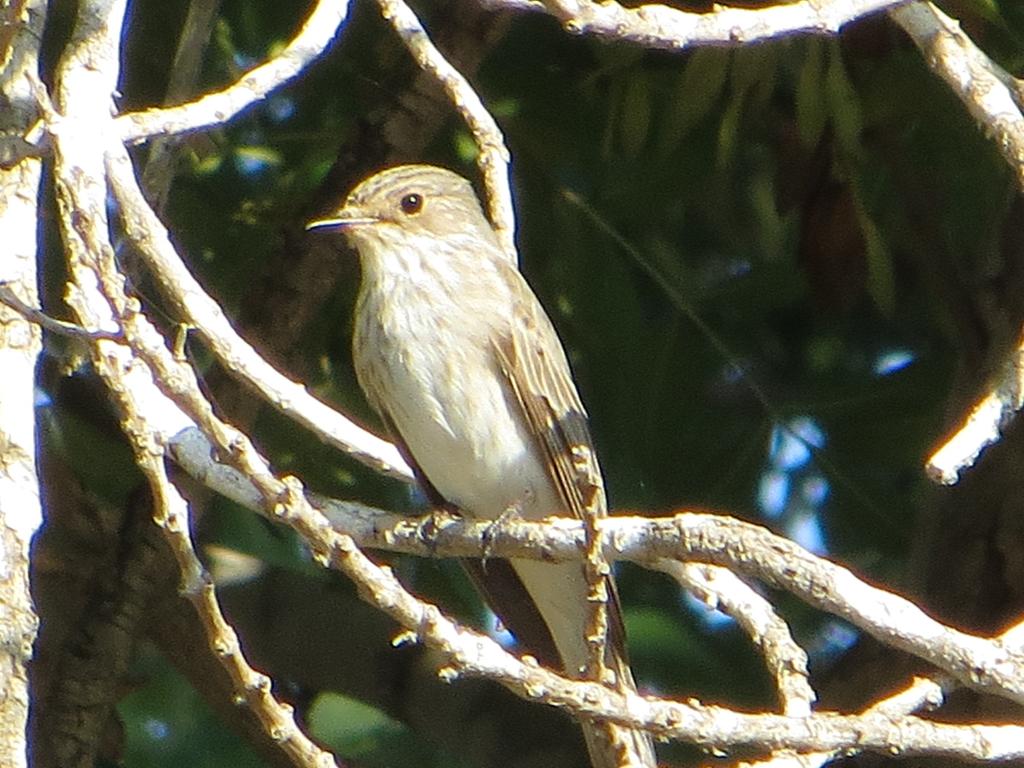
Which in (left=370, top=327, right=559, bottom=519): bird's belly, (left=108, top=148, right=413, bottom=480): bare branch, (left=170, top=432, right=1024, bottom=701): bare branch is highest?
(left=370, top=327, right=559, bottom=519): bird's belly

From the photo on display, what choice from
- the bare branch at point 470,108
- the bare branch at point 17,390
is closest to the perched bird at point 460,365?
the bare branch at point 470,108

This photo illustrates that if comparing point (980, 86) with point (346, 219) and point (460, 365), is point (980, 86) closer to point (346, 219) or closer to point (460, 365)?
point (460, 365)

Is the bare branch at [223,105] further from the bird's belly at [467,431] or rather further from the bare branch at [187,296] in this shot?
the bird's belly at [467,431]

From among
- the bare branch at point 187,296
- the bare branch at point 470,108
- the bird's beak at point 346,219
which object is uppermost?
the bird's beak at point 346,219

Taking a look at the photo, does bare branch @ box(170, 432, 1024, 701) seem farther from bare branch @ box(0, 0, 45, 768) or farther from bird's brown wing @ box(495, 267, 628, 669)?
bird's brown wing @ box(495, 267, 628, 669)

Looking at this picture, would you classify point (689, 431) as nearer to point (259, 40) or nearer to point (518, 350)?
point (518, 350)

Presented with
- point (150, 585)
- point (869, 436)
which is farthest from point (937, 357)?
point (150, 585)

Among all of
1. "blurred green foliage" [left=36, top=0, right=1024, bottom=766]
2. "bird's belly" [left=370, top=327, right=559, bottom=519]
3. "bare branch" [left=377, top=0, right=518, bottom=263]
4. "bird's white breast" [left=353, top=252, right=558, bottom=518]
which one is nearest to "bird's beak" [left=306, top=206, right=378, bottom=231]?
"bird's white breast" [left=353, top=252, right=558, bottom=518]
